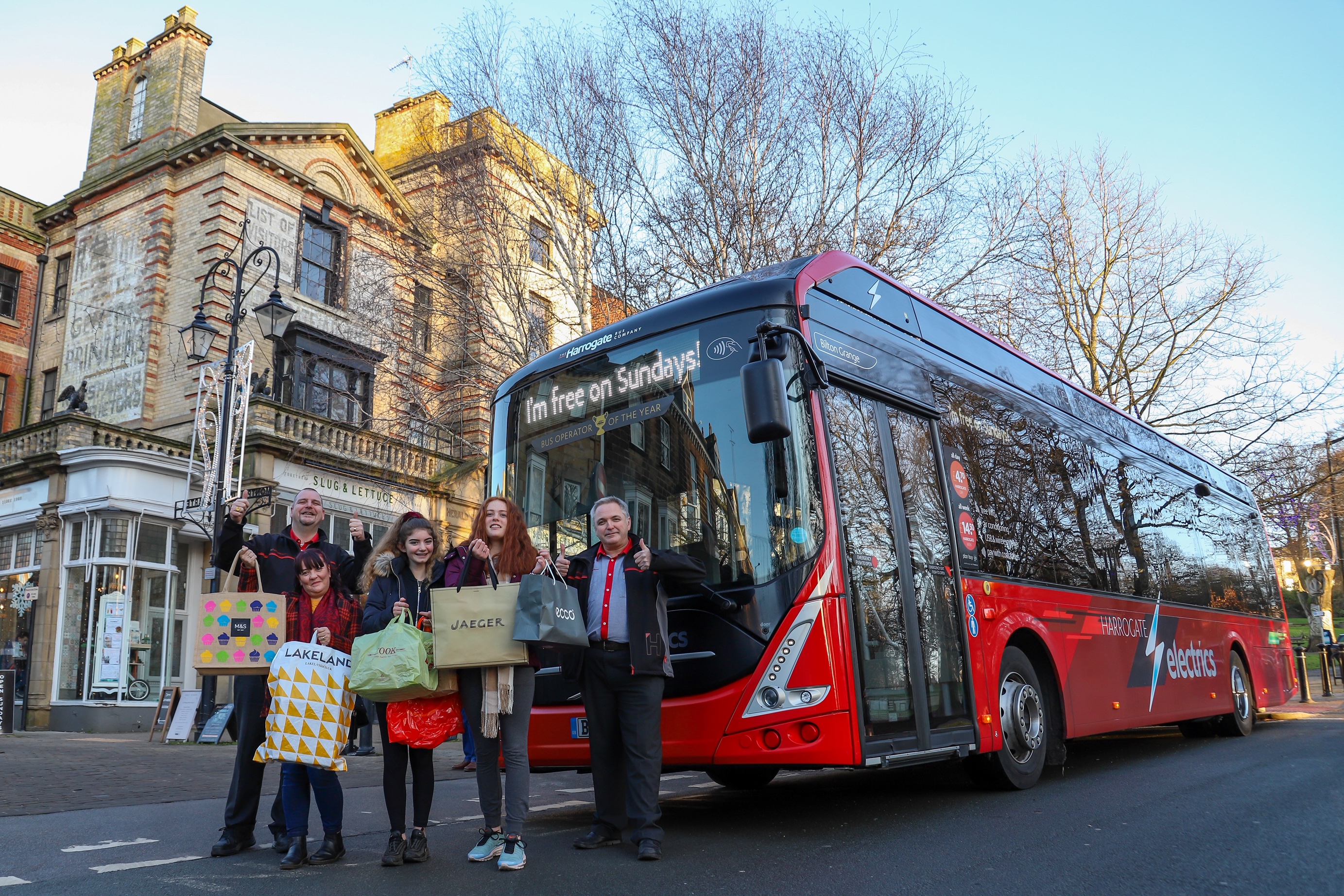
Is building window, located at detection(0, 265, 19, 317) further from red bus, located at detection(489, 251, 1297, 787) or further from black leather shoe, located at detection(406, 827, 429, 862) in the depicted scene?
black leather shoe, located at detection(406, 827, 429, 862)

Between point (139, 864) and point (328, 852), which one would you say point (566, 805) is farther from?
point (139, 864)

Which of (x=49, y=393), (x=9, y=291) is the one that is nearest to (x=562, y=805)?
(x=49, y=393)

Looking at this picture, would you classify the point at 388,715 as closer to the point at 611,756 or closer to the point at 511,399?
the point at 611,756

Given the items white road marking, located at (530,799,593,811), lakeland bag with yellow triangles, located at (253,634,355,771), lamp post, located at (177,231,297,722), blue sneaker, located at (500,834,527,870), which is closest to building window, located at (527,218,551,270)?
lamp post, located at (177,231,297,722)

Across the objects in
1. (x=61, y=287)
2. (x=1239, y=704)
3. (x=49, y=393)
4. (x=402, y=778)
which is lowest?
(x=1239, y=704)

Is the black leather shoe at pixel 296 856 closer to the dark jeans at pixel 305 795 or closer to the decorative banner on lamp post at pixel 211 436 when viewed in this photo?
the dark jeans at pixel 305 795

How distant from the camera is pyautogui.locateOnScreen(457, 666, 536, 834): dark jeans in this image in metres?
5.00

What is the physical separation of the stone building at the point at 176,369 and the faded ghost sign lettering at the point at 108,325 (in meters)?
0.06

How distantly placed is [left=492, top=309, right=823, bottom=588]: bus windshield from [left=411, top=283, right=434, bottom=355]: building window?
11179mm

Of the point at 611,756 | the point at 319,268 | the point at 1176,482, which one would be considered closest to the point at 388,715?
the point at 611,756

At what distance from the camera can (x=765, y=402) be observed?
206 inches

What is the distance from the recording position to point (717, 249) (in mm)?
16703

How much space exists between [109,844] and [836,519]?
461 cm

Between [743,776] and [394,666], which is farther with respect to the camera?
[743,776]
